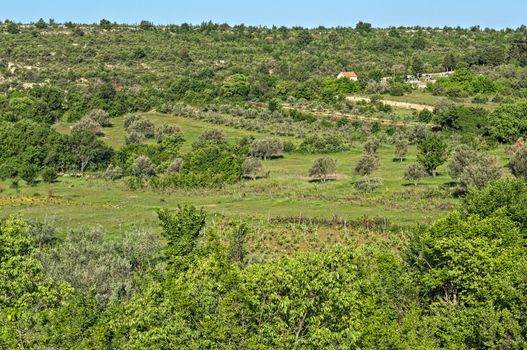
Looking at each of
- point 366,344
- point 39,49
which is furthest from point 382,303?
point 39,49

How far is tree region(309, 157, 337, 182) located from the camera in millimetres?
82438

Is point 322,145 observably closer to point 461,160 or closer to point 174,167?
point 174,167

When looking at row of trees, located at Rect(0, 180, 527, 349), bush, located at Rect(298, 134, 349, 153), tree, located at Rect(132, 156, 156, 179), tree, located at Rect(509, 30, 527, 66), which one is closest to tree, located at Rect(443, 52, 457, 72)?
tree, located at Rect(509, 30, 527, 66)

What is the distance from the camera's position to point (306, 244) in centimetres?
5434

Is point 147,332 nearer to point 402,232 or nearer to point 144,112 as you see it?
point 402,232

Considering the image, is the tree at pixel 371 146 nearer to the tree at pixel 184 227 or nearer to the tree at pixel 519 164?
the tree at pixel 519 164

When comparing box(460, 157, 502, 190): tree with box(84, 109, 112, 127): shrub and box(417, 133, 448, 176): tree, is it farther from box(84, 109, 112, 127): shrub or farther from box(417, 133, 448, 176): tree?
box(84, 109, 112, 127): shrub

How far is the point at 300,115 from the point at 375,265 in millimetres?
94853

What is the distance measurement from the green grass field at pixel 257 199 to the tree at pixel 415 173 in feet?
3.14

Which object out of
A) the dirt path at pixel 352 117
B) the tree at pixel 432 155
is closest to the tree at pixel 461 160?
the tree at pixel 432 155

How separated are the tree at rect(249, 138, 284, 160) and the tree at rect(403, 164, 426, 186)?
27.3 metres

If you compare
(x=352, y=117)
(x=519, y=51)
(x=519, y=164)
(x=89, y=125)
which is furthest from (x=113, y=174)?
(x=519, y=51)

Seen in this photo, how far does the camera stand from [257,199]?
7494 cm

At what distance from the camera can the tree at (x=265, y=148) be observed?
327ft
